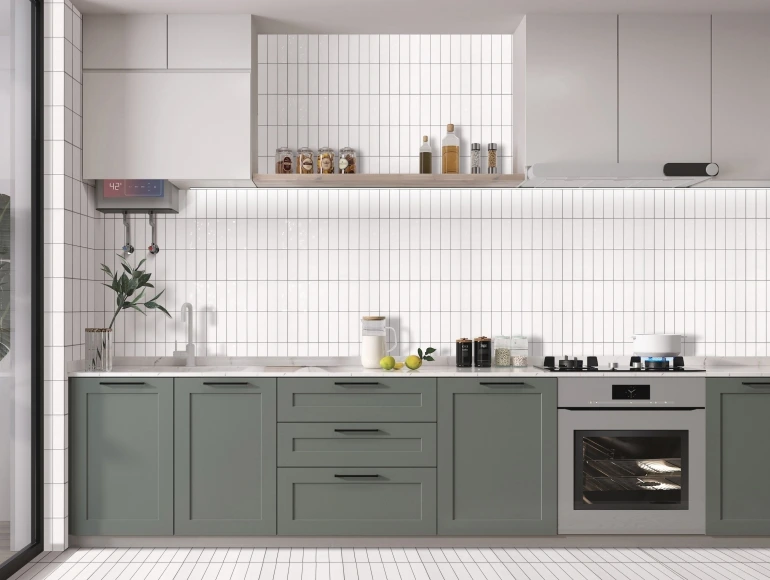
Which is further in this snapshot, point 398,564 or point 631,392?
point 631,392

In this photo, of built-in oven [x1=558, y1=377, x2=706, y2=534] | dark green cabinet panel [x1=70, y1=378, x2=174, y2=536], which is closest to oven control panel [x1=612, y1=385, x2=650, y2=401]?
built-in oven [x1=558, y1=377, x2=706, y2=534]

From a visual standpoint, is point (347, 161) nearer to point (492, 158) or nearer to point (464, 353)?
point (492, 158)

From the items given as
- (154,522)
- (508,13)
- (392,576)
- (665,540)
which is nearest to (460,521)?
(392,576)

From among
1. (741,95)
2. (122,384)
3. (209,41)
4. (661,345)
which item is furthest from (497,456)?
(209,41)

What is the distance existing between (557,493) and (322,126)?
2264mm

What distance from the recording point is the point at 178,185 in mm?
3467

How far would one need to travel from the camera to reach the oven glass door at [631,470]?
120 inches

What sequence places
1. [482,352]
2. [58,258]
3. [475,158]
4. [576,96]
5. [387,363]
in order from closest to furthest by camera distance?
[58,258]
[387,363]
[576,96]
[482,352]
[475,158]

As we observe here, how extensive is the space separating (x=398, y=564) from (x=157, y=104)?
248 centimetres

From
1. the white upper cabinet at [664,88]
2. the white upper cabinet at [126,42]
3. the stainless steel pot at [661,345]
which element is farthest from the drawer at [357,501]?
the white upper cabinet at [126,42]

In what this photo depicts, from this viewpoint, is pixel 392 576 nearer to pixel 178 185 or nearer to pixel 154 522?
pixel 154 522

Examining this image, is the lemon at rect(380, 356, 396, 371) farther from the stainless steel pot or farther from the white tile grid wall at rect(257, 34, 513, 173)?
the stainless steel pot

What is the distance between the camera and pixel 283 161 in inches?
135

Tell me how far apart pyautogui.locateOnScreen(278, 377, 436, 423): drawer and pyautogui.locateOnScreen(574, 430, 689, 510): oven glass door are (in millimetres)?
749
